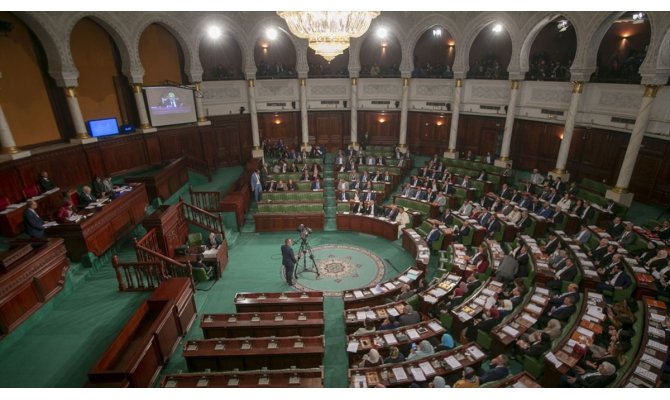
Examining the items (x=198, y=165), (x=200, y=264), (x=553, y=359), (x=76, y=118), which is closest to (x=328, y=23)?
(x=200, y=264)

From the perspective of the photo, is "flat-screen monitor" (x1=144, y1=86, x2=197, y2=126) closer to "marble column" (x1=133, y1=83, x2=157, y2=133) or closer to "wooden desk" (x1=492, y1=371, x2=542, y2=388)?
"marble column" (x1=133, y1=83, x2=157, y2=133)

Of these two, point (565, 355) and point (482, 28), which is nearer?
point (565, 355)

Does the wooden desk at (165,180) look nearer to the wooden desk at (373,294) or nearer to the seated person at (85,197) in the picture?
the seated person at (85,197)

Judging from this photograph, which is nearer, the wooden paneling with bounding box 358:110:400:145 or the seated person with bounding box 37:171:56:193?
the seated person with bounding box 37:171:56:193

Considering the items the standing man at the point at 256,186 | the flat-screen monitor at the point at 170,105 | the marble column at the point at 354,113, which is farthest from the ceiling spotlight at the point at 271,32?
the standing man at the point at 256,186

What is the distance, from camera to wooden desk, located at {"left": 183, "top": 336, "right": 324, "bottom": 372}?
22.1 ft

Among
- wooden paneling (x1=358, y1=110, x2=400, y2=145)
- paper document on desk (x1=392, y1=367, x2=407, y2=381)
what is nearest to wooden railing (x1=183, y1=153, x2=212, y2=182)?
wooden paneling (x1=358, y1=110, x2=400, y2=145)

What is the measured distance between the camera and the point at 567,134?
582 inches

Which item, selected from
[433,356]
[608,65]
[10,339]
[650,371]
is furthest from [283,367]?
[608,65]

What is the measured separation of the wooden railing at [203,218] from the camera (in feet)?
39.7

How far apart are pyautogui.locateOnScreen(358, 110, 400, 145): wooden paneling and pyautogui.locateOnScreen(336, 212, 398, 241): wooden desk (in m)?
8.88

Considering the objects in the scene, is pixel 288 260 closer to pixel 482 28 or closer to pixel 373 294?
pixel 373 294

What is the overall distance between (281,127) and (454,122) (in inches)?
374

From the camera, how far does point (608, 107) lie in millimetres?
13961
